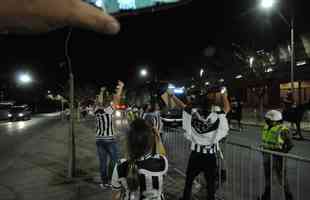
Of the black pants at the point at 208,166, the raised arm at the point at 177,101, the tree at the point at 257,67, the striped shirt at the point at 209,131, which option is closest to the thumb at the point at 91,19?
the striped shirt at the point at 209,131

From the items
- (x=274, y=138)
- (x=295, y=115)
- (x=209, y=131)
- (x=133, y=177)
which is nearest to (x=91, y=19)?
(x=133, y=177)

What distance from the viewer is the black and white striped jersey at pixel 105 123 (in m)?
6.97

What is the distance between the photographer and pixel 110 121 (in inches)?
279

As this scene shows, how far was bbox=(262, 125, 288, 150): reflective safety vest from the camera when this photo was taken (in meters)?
5.75

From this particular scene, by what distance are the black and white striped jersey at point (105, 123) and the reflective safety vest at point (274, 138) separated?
3208 millimetres

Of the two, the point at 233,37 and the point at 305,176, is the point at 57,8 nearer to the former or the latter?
the point at 305,176

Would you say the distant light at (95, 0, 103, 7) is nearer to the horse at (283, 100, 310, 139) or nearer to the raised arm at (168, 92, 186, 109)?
the raised arm at (168, 92, 186, 109)

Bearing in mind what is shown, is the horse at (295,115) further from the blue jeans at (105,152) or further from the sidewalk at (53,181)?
the blue jeans at (105,152)

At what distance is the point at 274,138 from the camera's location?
5.81 meters

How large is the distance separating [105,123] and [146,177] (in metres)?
4.31

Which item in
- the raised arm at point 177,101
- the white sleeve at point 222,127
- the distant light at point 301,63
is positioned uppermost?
the distant light at point 301,63

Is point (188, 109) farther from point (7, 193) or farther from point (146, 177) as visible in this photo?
point (7, 193)

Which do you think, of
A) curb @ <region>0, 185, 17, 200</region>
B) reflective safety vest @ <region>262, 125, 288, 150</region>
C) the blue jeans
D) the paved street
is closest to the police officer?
reflective safety vest @ <region>262, 125, 288, 150</region>

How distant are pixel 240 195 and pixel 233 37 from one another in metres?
40.7
